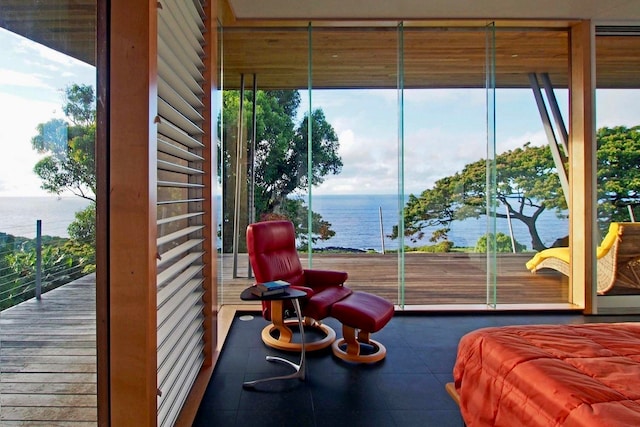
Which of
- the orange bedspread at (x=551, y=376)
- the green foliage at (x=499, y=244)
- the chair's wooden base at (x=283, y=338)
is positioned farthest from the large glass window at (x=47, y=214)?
the green foliage at (x=499, y=244)

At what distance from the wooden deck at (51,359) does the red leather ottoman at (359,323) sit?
1879 mm

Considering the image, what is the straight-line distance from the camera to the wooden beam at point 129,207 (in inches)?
61.4

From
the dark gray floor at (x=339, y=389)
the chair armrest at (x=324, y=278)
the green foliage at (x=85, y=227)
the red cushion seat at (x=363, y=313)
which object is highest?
the green foliage at (x=85, y=227)

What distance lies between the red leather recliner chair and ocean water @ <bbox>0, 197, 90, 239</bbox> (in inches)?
82.4

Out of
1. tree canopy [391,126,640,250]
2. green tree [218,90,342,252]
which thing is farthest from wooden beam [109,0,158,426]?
tree canopy [391,126,640,250]

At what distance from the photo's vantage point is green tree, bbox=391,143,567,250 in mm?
4570

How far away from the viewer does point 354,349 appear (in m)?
3.20

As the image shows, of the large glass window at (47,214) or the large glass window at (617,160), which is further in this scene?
the large glass window at (617,160)

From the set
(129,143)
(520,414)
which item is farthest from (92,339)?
(520,414)

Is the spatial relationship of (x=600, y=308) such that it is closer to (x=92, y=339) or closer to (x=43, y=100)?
(x=92, y=339)

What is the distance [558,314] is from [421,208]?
186 centimetres

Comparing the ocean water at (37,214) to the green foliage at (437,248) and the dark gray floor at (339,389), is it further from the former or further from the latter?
the green foliage at (437,248)

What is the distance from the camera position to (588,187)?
14.3ft

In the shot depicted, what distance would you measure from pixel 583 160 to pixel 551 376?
3.72 meters
